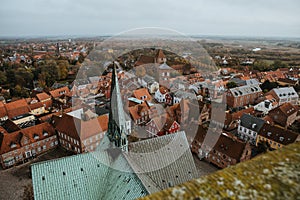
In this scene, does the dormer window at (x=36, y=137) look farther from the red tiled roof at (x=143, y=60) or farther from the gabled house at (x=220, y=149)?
the red tiled roof at (x=143, y=60)

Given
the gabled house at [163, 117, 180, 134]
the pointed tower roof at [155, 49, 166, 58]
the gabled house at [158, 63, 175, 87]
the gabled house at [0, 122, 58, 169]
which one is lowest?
the gabled house at [0, 122, 58, 169]

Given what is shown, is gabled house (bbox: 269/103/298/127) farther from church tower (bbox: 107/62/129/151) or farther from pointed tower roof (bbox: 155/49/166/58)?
pointed tower roof (bbox: 155/49/166/58)

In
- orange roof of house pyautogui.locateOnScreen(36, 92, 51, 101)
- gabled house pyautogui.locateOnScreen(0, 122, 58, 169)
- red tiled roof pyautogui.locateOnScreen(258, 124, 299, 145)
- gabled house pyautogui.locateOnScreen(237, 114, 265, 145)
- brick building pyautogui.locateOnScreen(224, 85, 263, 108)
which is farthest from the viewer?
orange roof of house pyautogui.locateOnScreen(36, 92, 51, 101)

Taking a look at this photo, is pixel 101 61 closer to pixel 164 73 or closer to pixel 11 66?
pixel 164 73

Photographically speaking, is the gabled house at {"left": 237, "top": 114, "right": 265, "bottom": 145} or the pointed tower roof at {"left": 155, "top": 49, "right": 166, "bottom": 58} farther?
the pointed tower roof at {"left": 155, "top": 49, "right": 166, "bottom": 58}

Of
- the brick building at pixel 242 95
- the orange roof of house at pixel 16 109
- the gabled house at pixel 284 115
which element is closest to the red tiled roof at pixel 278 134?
the gabled house at pixel 284 115

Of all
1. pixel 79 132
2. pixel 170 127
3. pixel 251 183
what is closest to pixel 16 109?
pixel 79 132

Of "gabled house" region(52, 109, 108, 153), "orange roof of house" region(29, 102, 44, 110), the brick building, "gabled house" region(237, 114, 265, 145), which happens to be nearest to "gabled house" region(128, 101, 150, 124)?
"gabled house" region(52, 109, 108, 153)
